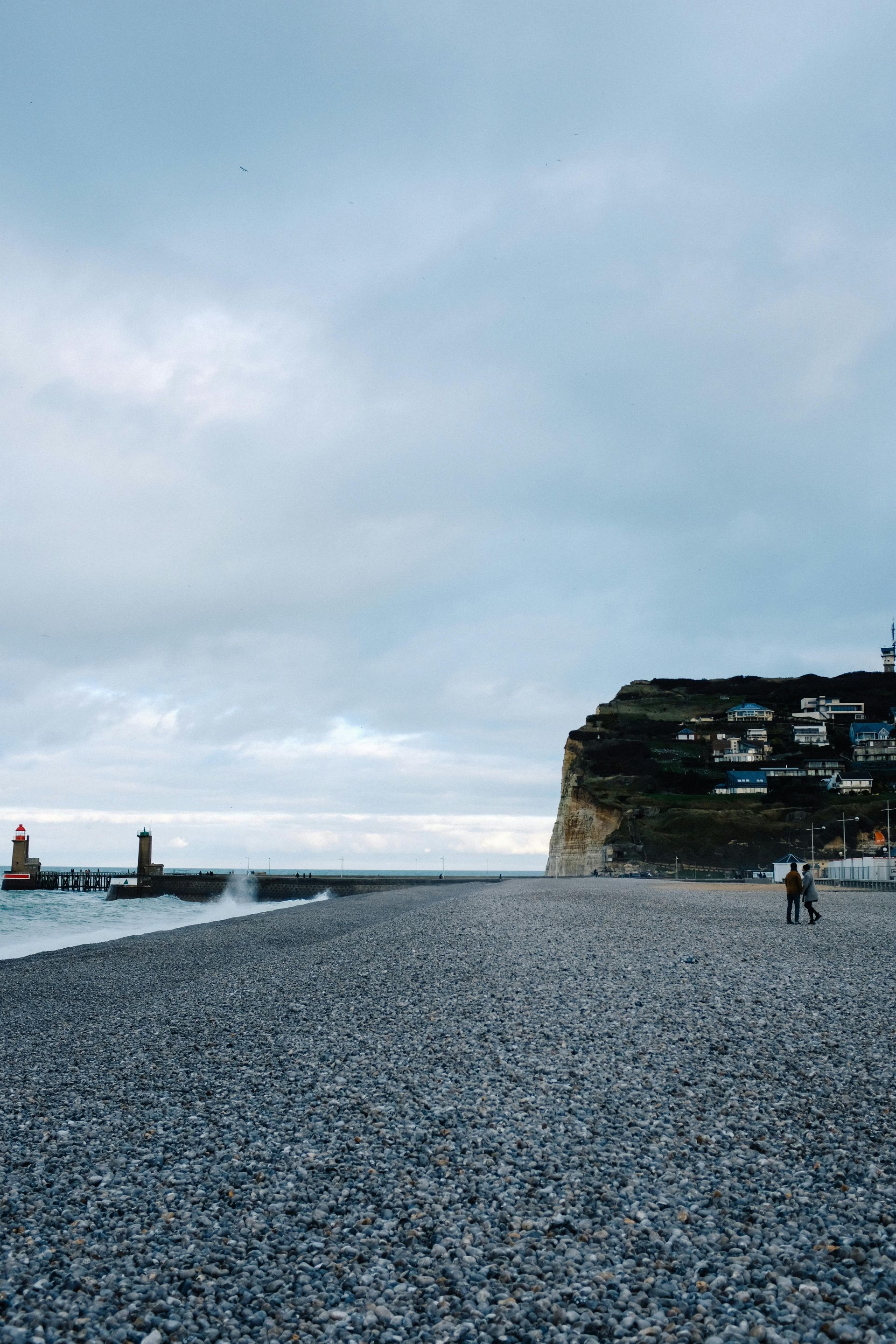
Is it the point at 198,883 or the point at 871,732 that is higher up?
the point at 871,732

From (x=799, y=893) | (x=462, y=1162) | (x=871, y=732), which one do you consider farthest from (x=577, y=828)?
(x=462, y=1162)

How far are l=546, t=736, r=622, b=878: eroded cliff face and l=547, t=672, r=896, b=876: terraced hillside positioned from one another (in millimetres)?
157

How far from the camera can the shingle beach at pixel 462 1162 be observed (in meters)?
4.52

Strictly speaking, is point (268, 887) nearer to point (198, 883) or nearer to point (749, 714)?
point (198, 883)

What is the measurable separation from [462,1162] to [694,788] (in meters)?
110

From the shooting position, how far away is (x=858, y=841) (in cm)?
8931

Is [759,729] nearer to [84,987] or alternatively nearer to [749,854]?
[749,854]

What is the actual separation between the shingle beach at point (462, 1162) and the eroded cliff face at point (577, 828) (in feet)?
274

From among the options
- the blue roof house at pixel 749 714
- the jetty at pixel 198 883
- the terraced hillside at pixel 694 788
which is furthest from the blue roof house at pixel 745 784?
the jetty at pixel 198 883

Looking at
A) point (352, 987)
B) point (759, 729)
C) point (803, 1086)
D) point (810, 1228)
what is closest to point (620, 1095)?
point (803, 1086)

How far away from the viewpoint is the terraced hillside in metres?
91.3

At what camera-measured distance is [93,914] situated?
53.8 meters

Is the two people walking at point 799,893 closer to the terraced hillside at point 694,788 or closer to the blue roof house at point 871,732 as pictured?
the terraced hillside at point 694,788

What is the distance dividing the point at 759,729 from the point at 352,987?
12679 cm
